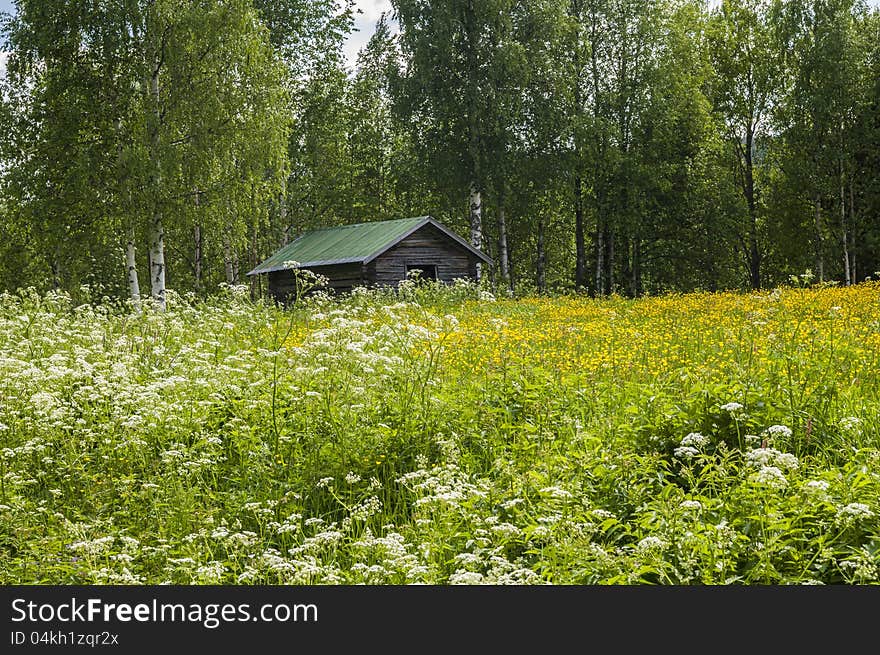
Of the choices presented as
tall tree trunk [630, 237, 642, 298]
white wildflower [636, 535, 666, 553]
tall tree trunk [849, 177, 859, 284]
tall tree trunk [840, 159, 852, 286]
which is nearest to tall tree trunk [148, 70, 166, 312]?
white wildflower [636, 535, 666, 553]

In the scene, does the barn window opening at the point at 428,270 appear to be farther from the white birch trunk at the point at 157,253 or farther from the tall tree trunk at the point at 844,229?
the tall tree trunk at the point at 844,229

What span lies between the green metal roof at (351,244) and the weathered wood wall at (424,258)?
1.33ft

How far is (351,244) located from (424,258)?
2.44 meters

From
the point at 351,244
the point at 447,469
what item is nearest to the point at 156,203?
the point at 351,244

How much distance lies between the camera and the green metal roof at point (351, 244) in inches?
1002

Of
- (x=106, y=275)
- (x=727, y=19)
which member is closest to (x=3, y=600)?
(x=727, y=19)

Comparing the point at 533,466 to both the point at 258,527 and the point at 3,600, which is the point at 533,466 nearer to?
the point at 258,527

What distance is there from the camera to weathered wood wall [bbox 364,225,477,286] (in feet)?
84.7

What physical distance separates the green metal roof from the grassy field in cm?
1694

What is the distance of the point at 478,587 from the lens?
3506 millimetres

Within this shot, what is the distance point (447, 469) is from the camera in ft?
17.5

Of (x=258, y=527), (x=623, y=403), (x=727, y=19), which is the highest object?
(x=727, y=19)

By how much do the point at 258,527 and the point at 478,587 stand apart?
7.95 ft

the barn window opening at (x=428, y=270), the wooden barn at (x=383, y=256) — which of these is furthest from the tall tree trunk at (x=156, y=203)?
the barn window opening at (x=428, y=270)
